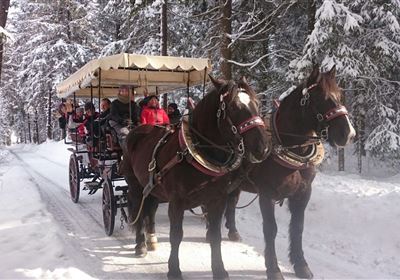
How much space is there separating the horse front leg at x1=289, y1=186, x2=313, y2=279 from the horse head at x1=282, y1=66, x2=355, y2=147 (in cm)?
85

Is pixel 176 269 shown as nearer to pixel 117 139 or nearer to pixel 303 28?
pixel 117 139

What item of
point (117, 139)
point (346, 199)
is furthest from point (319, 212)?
point (117, 139)

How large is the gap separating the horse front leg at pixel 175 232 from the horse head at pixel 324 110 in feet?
5.75

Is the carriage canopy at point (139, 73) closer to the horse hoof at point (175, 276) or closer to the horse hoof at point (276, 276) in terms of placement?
the horse hoof at point (175, 276)

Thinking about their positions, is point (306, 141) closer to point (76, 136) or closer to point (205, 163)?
point (205, 163)

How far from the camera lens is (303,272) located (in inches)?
204

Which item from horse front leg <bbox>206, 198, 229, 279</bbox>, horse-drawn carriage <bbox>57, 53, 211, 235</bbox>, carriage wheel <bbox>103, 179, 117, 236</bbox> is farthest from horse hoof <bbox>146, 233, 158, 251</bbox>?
horse front leg <bbox>206, 198, 229, 279</bbox>

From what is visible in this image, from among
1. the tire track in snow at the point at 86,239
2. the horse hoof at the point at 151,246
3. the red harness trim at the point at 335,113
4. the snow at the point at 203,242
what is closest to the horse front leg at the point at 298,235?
the snow at the point at 203,242

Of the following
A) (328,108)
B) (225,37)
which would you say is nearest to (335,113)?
(328,108)

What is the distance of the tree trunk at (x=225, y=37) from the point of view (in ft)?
40.3

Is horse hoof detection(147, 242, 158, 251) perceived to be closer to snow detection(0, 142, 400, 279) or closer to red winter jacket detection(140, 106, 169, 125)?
snow detection(0, 142, 400, 279)

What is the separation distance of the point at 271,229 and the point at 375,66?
8.70 meters

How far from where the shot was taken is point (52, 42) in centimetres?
2934

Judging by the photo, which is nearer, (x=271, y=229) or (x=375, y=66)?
(x=271, y=229)
